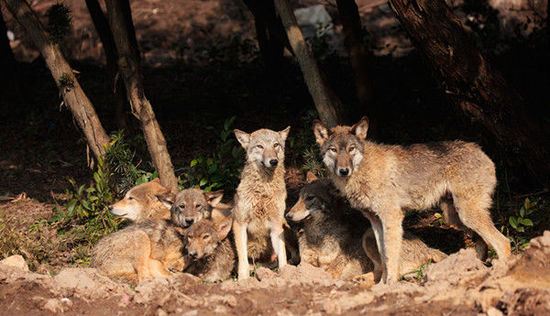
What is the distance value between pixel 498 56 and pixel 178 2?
46.3 feet

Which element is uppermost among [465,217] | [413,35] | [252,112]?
[413,35]

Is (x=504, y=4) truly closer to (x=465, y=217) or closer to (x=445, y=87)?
(x=445, y=87)

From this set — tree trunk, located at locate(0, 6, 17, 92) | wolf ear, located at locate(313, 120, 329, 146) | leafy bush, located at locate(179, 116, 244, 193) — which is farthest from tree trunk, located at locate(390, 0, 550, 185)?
tree trunk, located at locate(0, 6, 17, 92)

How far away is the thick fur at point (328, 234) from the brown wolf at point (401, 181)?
0.52 metres

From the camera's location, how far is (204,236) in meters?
7.25

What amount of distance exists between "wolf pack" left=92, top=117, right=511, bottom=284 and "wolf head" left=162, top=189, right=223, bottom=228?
0.01 metres

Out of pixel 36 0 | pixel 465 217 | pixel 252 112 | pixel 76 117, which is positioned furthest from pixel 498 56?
pixel 36 0

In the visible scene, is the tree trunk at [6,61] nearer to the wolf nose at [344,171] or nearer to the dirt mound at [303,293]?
the dirt mound at [303,293]

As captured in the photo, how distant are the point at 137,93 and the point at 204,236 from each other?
2.72 metres

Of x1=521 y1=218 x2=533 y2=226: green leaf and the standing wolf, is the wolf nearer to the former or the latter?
the standing wolf

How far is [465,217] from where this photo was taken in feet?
21.5

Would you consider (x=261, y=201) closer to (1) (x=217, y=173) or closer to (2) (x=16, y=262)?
(1) (x=217, y=173)

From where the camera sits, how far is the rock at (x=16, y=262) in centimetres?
745

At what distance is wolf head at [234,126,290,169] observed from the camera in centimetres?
737
